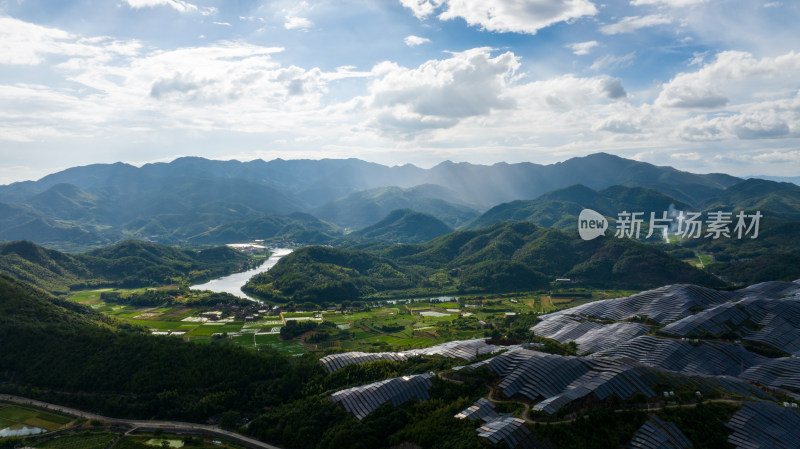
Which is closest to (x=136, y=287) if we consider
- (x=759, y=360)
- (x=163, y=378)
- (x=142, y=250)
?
(x=142, y=250)

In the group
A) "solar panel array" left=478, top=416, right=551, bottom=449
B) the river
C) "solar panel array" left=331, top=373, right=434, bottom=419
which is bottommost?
the river

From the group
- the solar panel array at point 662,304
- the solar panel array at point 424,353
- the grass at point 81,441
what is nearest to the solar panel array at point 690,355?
the solar panel array at point 662,304

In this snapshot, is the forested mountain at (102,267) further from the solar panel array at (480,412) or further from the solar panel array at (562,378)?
the solar panel array at (480,412)

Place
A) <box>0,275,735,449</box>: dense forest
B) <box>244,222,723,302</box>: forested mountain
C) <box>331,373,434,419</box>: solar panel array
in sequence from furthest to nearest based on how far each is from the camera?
<box>244,222,723,302</box>: forested mountain → <box>331,373,434,419</box>: solar panel array → <box>0,275,735,449</box>: dense forest

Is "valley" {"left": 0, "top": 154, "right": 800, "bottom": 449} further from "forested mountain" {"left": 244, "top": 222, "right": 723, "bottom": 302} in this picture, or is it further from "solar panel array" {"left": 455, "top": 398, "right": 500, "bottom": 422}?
"forested mountain" {"left": 244, "top": 222, "right": 723, "bottom": 302}

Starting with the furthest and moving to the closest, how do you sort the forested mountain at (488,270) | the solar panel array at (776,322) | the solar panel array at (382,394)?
the forested mountain at (488,270), the solar panel array at (776,322), the solar panel array at (382,394)

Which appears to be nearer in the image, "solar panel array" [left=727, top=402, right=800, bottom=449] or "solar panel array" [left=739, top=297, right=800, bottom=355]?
"solar panel array" [left=727, top=402, right=800, bottom=449]

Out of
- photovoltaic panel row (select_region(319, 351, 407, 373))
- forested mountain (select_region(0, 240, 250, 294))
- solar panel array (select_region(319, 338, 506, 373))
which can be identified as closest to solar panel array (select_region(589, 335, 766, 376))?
solar panel array (select_region(319, 338, 506, 373))
